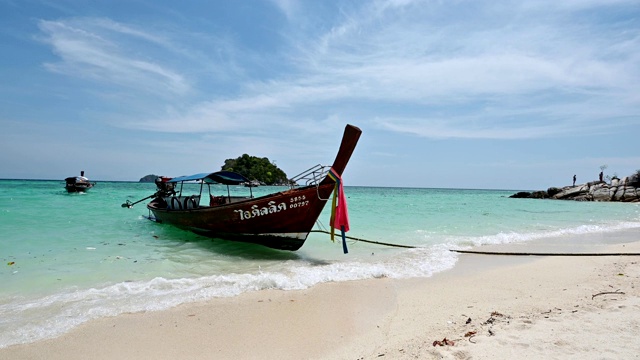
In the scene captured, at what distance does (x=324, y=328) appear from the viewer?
4.36 metres

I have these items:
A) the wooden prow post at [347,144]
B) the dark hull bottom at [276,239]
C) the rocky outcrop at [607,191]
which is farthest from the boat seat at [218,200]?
the rocky outcrop at [607,191]

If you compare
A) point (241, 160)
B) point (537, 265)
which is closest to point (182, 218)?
point (537, 265)

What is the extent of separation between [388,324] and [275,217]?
16.8 feet

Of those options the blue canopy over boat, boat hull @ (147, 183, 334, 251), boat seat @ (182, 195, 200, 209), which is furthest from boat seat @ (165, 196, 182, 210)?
boat hull @ (147, 183, 334, 251)

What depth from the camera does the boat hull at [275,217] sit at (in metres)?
8.85

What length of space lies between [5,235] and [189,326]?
32.3 feet

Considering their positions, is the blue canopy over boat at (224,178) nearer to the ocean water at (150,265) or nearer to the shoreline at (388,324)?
the ocean water at (150,265)

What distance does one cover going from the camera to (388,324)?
4449mm

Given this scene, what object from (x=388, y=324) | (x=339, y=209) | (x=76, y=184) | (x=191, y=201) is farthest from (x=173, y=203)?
(x=76, y=184)

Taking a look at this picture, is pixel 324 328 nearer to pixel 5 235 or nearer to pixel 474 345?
pixel 474 345

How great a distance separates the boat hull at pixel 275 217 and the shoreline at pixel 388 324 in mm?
2830

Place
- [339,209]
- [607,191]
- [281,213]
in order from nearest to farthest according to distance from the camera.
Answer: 1. [339,209]
2. [281,213]
3. [607,191]

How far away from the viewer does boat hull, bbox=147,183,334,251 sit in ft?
29.0

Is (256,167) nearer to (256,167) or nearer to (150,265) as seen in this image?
(256,167)
